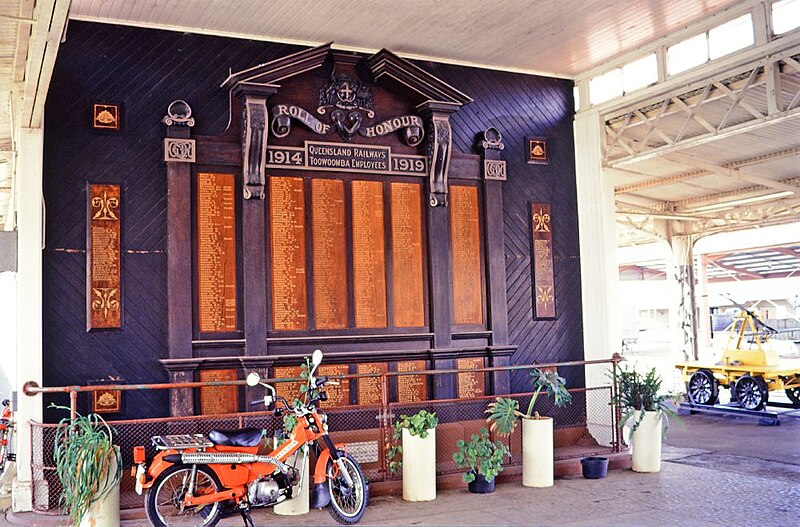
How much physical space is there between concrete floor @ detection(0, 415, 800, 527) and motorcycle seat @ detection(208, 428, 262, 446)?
811 millimetres

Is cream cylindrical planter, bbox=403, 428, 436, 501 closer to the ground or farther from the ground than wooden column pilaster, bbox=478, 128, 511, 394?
closer to the ground

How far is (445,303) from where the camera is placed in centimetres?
925

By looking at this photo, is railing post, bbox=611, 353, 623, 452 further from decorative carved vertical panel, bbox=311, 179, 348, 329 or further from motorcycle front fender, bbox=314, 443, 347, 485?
motorcycle front fender, bbox=314, 443, 347, 485

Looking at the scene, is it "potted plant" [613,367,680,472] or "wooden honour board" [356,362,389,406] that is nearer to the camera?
"potted plant" [613,367,680,472]

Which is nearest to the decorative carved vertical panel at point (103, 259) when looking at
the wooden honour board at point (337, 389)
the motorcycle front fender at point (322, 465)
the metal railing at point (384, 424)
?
the metal railing at point (384, 424)

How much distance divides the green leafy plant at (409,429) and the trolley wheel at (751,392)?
908cm

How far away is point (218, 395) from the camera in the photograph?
819cm

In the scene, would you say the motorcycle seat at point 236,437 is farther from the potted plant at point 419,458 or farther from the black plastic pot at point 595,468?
the black plastic pot at point 595,468

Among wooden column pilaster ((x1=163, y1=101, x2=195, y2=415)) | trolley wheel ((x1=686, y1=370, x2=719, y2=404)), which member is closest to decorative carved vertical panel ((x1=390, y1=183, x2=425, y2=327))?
wooden column pilaster ((x1=163, y1=101, x2=195, y2=415))

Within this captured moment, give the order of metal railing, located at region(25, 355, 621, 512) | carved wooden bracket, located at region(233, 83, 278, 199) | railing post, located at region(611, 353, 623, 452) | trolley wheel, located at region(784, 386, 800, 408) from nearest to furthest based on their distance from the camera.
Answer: metal railing, located at region(25, 355, 621, 512), carved wooden bracket, located at region(233, 83, 278, 199), railing post, located at region(611, 353, 623, 452), trolley wheel, located at region(784, 386, 800, 408)

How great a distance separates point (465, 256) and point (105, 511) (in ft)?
16.1

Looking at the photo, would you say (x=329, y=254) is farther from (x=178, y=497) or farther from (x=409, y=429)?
(x=178, y=497)

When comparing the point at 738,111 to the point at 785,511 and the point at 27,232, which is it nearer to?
the point at 785,511

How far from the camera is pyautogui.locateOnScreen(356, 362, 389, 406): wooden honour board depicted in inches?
348
